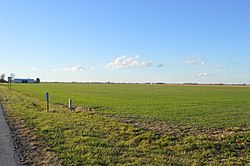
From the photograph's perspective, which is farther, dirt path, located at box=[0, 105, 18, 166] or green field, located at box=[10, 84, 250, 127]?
green field, located at box=[10, 84, 250, 127]

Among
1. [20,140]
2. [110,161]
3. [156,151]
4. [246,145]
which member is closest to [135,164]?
[110,161]

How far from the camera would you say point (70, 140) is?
902 centimetres

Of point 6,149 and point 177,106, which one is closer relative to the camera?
point 6,149

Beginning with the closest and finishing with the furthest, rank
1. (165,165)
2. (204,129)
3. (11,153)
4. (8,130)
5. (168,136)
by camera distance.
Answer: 1. (165,165)
2. (11,153)
3. (168,136)
4. (8,130)
5. (204,129)

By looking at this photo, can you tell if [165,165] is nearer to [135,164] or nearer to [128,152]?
[135,164]

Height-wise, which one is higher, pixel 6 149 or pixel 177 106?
pixel 6 149

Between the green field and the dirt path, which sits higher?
the dirt path

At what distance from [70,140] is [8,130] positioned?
363 centimetres

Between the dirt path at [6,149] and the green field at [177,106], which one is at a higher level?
the dirt path at [6,149]

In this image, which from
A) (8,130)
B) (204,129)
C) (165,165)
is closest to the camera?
(165,165)

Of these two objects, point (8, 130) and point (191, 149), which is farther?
point (8, 130)

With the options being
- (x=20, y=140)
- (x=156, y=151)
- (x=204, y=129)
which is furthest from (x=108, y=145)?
(x=204, y=129)

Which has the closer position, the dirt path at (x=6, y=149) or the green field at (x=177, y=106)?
the dirt path at (x=6, y=149)

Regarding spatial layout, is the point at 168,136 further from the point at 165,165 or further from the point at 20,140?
the point at 20,140
